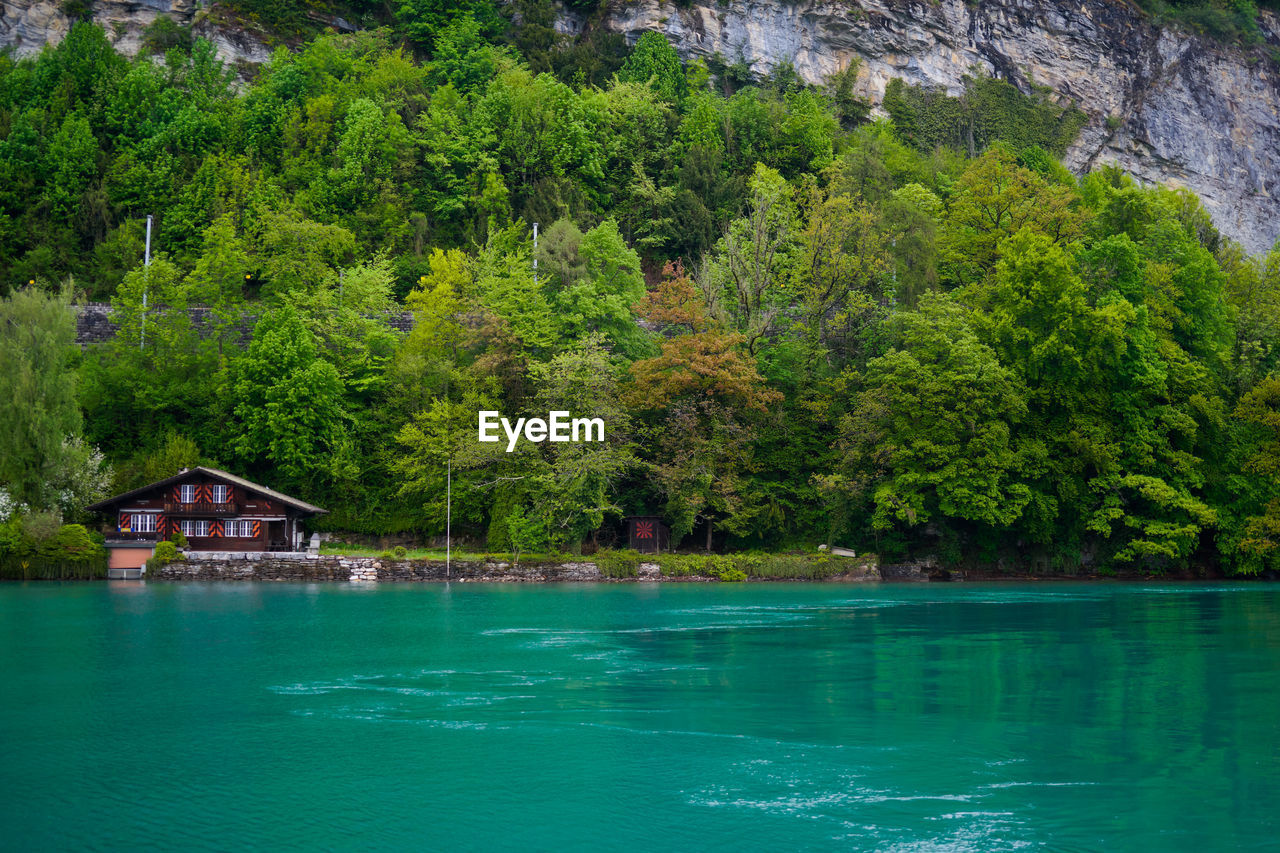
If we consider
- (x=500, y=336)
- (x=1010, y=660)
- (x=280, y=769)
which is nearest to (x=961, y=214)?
(x=500, y=336)

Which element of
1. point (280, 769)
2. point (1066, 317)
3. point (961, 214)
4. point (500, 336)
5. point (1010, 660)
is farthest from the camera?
point (961, 214)

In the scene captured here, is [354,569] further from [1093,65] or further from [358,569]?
[1093,65]

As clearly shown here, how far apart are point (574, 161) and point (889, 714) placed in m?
58.1

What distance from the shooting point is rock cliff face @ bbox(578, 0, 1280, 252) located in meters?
90.7

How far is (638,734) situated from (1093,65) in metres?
90.1

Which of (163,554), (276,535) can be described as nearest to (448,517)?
(276,535)

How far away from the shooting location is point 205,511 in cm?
4866

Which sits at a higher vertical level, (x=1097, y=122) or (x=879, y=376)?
(x=1097, y=122)

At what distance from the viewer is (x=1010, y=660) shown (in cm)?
2359

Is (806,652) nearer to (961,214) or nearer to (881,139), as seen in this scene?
(961,214)

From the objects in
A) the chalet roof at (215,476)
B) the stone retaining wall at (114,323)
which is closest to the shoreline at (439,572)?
the chalet roof at (215,476)

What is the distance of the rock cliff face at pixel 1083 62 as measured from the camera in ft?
297

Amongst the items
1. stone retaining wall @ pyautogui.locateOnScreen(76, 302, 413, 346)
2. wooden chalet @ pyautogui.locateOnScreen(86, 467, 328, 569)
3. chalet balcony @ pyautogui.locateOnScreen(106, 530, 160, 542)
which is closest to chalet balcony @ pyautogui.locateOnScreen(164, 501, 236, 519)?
wooden chalet @ pyautogui.locateOnScreen(86, 467, 328, 569)

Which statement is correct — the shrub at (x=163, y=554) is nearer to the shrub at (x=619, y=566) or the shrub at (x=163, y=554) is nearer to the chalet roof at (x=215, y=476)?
the chalet roof at (x=215, y=476)
